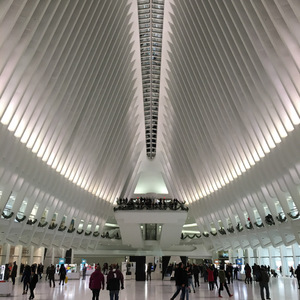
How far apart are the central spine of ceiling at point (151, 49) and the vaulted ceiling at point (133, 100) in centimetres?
22

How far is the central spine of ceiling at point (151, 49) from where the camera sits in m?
27.8

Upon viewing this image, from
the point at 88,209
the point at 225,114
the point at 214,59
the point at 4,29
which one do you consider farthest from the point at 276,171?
the point at 88,209

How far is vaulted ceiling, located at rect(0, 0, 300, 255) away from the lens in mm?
15633

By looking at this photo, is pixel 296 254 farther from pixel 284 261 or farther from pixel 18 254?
pixel 18 254

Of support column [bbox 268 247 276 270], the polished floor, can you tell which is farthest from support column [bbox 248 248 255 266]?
the polished floor

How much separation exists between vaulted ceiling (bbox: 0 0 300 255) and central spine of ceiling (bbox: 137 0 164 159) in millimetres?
224

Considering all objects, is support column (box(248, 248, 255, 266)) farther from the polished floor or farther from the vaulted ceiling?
the polished floor

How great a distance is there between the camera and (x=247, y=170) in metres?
24.0

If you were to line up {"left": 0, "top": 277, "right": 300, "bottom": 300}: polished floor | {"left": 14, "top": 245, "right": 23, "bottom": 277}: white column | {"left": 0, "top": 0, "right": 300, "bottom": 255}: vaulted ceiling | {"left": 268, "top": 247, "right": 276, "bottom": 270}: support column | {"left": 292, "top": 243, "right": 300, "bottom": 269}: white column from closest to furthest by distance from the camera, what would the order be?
{"left": 0, "top": 277, "right": 300, "bottom": 300}: polished floor, {"left": 0, "top": 0, "right": 300, "bottom": 255}: vaulted ceiling, {"left": 292, "top": 243, "right": 300, "bottom": 269}: white column, {"left": 14, "top": 245, "right": 23, "bottom": 277}: white column, {"left": 268, "top": 247, "right": 276, "bottom": 270}: support column

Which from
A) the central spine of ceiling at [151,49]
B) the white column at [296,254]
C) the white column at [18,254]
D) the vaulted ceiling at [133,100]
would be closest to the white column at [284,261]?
the vaulted ceiling at [133,100]

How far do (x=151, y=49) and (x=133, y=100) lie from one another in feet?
24.1

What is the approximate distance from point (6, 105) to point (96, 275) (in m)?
9.87

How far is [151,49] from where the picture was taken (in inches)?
1249

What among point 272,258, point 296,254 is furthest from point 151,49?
point 272,258
